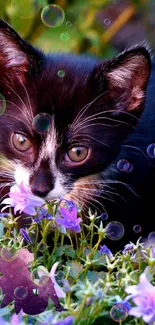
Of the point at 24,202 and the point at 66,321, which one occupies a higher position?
the point at 24,202

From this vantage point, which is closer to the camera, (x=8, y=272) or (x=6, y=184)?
(x=8, y=272)

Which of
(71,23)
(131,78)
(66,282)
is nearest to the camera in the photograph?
(66,282)

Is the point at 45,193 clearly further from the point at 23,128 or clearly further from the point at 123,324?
the point at 123,324

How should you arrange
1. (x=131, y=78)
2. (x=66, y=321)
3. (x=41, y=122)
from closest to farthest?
(x=66, y=321)
(x=41, y=122)
(x=131, y=78)

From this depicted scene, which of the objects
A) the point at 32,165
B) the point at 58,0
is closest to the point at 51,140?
the point at 32,165

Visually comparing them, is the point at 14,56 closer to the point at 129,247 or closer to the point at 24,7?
the point at 129,247

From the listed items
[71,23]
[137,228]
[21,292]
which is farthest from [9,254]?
[71,23]

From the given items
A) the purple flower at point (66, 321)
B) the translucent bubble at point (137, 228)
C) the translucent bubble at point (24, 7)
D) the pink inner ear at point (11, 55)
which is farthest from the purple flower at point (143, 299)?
the translucent bubble at point (24, 7)

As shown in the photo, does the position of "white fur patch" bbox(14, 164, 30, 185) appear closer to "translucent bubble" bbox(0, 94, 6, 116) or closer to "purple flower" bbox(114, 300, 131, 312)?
"translucent bubble" bbox(0, 94, 6, 116)
